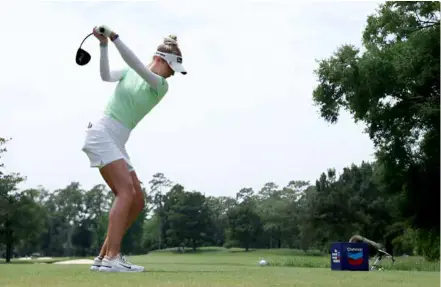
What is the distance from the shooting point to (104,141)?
6.35 metres

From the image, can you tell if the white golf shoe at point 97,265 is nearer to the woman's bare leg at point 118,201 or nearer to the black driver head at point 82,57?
the woman's bare leg at point 118,201

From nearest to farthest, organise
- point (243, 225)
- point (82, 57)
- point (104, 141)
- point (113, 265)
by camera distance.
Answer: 1. point (113, 265)
2. point (104, 141)
3. point (82, 57)
4. point (243, 225)

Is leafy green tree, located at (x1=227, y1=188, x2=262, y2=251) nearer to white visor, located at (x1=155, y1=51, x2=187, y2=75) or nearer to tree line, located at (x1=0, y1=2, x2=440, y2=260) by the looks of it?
tree line, located at (x1=0, y1=2, x2=440, y2=260)

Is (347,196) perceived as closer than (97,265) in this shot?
No

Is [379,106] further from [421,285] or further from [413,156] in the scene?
[421,285]

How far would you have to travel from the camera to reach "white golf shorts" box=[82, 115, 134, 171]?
6336mm

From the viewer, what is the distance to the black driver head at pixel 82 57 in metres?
6.64

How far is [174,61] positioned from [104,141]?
3.88 feet

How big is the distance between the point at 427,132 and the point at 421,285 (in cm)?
2245

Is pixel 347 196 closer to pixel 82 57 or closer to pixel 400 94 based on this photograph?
pixel 400 94

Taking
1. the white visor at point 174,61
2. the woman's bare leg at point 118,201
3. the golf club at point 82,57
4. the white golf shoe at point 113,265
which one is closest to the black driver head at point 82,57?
the golf club at point 82,57

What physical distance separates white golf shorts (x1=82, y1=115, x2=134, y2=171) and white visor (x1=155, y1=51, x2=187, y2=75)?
0.86m

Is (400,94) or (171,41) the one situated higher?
(400,94)

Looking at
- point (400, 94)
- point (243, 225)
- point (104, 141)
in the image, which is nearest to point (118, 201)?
point (104, 141)
